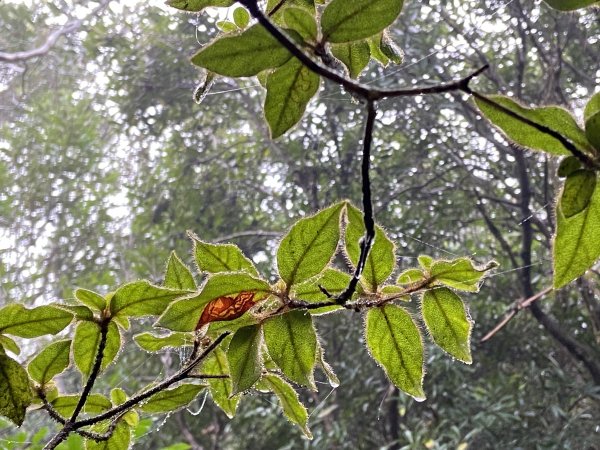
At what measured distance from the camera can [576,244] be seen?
0.20 m

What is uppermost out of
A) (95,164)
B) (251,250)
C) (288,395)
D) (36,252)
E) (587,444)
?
(95,164)

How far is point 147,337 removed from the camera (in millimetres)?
319

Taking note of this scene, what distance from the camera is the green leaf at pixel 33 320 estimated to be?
0.25 m

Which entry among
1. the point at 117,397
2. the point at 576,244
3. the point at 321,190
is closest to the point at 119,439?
the point at 117,397

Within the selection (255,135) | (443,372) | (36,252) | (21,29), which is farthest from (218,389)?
(21,29)

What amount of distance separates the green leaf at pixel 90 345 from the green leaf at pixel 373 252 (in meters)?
0.11

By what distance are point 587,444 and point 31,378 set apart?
67.7 inches

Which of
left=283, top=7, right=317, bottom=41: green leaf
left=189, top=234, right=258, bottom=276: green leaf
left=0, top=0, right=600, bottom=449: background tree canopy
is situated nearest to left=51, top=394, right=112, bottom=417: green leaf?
left=189, top=234, right=258, bottom=276: green leaf

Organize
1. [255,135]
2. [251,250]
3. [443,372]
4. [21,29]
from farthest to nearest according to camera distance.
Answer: [21,29]
[255,135]
[251,250]
[443,372]

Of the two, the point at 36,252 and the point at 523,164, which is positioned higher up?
the point at 36,252

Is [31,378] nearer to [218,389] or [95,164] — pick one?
[218,389]

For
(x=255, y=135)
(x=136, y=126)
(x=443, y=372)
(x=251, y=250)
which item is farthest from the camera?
(x=136, y=126)

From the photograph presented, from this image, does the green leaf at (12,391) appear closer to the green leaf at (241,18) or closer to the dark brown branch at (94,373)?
the dark brown branch at (94,373)

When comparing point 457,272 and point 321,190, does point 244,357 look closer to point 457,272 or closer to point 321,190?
point 457,272
